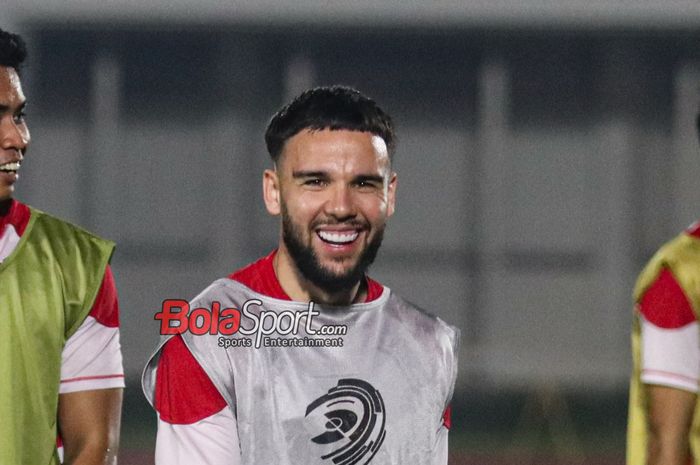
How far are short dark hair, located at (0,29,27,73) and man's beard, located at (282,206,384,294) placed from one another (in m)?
0.62

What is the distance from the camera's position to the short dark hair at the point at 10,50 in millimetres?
2723

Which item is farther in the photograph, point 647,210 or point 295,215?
point 647,210

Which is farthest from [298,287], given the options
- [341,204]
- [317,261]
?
[341,204]

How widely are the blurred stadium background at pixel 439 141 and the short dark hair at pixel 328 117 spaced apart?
9.89 m

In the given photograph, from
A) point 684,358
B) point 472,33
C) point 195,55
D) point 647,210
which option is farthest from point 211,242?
point 684,358

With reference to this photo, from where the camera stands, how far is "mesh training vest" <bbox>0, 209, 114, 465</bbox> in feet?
8.50

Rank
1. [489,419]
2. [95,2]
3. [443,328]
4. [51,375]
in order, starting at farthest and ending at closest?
[95,2] < [489,419] < [443,328] < [51,375]

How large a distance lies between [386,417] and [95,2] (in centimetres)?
1045

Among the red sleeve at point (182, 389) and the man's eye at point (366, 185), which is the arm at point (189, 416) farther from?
the man's eye at point (366, 185)

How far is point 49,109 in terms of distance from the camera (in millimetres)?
12961

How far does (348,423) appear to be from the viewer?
2645 millimetres

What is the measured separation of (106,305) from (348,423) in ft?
1.68

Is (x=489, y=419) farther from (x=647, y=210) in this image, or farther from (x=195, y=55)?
(x=195, y=55)

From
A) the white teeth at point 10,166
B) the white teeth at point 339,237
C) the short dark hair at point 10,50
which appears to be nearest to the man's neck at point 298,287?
the white teeth at point 339,237
